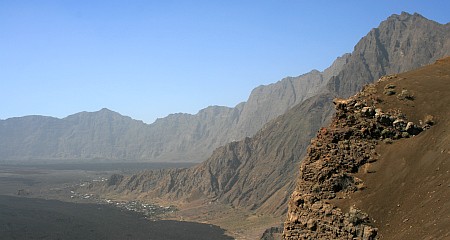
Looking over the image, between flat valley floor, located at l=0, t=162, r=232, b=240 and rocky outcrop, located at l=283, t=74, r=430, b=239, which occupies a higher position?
rocky outcrop, located at l=283, t=74, r=430, b=239

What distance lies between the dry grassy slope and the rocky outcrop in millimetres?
834

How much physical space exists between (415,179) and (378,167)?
3.02m

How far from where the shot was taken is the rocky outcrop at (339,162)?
30.5m

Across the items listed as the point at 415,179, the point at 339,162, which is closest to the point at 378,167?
the point at 339,162

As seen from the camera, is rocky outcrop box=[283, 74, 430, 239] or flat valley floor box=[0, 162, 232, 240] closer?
rocky outcrop box=[283, 74, 430, 239]

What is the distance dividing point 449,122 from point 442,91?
4626 mm

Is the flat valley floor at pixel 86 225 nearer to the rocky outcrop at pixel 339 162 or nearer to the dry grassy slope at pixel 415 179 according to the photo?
the rocky outcrop at pixel 339 162

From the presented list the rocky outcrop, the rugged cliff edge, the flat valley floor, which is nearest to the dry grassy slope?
the rugged cliff edge

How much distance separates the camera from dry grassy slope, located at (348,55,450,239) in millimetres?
26062

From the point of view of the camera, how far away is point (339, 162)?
1291 inches

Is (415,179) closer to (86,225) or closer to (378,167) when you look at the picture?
(378,167)

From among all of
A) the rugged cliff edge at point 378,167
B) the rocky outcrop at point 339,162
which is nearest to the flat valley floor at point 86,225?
the rocky outcrop at point 339,162

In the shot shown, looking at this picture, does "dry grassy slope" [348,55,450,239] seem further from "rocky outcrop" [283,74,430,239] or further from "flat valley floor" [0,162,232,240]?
"flat valley floor" [0,162,232,240]

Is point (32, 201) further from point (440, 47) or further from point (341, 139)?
point (440, 47)
